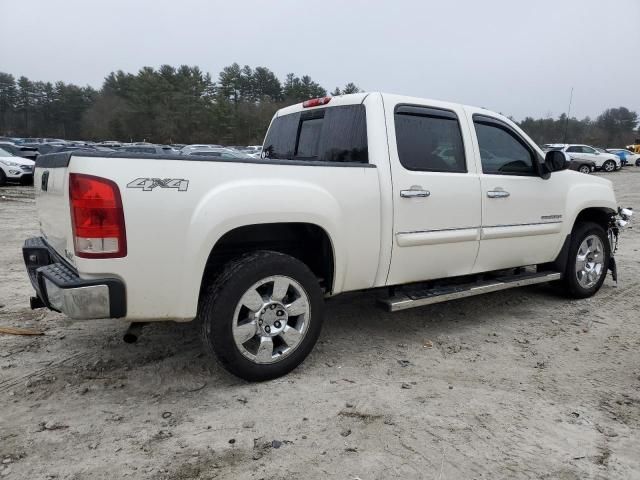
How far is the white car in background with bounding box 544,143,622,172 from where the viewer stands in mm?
30070

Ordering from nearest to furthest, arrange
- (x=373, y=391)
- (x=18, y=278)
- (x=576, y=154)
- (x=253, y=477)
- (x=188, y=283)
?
(x=253, y=477) → (x=188, y=283) → (x=373, y=391) → (x=18, y=278) → (x=576, y=154)

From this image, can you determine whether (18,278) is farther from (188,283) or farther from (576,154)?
(576,154)

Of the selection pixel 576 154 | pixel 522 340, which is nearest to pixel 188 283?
pixel 522 340

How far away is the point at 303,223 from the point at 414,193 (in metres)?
0.89

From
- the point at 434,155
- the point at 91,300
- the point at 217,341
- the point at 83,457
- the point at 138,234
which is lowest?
the point at 83,457

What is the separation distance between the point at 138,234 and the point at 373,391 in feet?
5.61

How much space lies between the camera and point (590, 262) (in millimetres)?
5250

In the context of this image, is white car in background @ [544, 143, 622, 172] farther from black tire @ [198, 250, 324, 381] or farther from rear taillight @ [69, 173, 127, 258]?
rear taillight @ [69, 173, 127, 258]

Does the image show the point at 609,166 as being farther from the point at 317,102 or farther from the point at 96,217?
the point at 96,217

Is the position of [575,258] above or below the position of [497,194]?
below

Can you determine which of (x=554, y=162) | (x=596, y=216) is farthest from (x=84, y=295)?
(x=596, y=216)

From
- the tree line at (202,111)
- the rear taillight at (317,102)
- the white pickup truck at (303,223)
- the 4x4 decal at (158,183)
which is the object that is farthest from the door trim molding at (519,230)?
the tree line at (202,111)

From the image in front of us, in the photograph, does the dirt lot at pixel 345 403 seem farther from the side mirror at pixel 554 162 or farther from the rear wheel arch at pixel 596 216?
the side mirror at pixel 554 162

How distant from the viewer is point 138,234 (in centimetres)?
268
